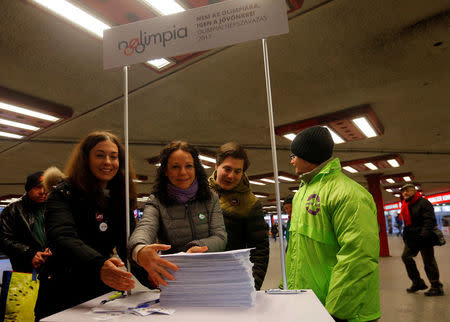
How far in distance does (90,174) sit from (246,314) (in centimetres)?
86

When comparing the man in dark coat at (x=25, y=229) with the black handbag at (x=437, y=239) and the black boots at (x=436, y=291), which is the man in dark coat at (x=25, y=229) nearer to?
the black boots at (x=436, y=291)

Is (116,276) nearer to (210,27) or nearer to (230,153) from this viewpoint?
(210,27)

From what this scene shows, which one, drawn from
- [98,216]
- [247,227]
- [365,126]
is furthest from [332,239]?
[365,126]

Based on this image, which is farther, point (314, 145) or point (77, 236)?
point (314, 145)

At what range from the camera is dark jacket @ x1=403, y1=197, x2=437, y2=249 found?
4.82 m

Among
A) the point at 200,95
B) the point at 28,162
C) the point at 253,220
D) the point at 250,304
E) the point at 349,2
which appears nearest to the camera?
the point at 250,304

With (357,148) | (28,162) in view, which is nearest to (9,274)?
(28,162)

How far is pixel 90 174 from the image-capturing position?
1310mm

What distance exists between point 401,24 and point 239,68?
1502mm

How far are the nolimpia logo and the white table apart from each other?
0.90 metres

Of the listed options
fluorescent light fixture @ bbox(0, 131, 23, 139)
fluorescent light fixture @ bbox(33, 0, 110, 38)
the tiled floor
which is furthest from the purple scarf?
fluorescent light fixture @ bbox(0, 131, 23, 139)

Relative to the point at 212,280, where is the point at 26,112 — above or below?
above

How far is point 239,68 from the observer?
3383mm

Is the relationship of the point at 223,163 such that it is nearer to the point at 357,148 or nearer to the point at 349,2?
the point at 349,2
